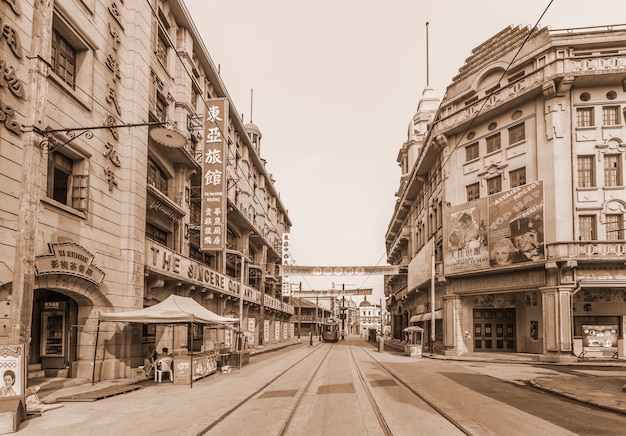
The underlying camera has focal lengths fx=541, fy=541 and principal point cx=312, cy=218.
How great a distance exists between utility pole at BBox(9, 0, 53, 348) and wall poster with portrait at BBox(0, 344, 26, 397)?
188mm

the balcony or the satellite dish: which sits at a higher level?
the satellite dish

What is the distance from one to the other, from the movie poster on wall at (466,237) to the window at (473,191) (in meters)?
1.17

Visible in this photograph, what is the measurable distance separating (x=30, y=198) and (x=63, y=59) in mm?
8837

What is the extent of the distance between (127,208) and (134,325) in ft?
15.0

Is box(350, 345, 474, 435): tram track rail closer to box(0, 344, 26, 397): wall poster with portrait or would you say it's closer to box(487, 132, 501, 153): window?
box(0, 344, 26, 397): wall poster with portrait

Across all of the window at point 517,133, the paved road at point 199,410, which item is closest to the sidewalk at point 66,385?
the paved road at point 199,410

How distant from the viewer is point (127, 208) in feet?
69.1

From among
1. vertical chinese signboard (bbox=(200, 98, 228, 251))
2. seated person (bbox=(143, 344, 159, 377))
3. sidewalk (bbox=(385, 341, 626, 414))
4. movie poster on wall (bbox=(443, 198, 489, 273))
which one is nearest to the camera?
sidewalk (bbox=(385, 341, 626, 414))

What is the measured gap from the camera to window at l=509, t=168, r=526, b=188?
114ft

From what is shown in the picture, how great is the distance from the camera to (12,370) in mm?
11203

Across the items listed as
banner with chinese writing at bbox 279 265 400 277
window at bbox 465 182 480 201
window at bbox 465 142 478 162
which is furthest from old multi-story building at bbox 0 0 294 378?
banner with chinese writing at bbox 279 265 400 277

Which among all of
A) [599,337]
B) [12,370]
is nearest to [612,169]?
[599,337]

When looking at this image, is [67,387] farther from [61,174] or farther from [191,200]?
[191,200]

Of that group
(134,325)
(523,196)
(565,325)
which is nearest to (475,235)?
(523,196)
